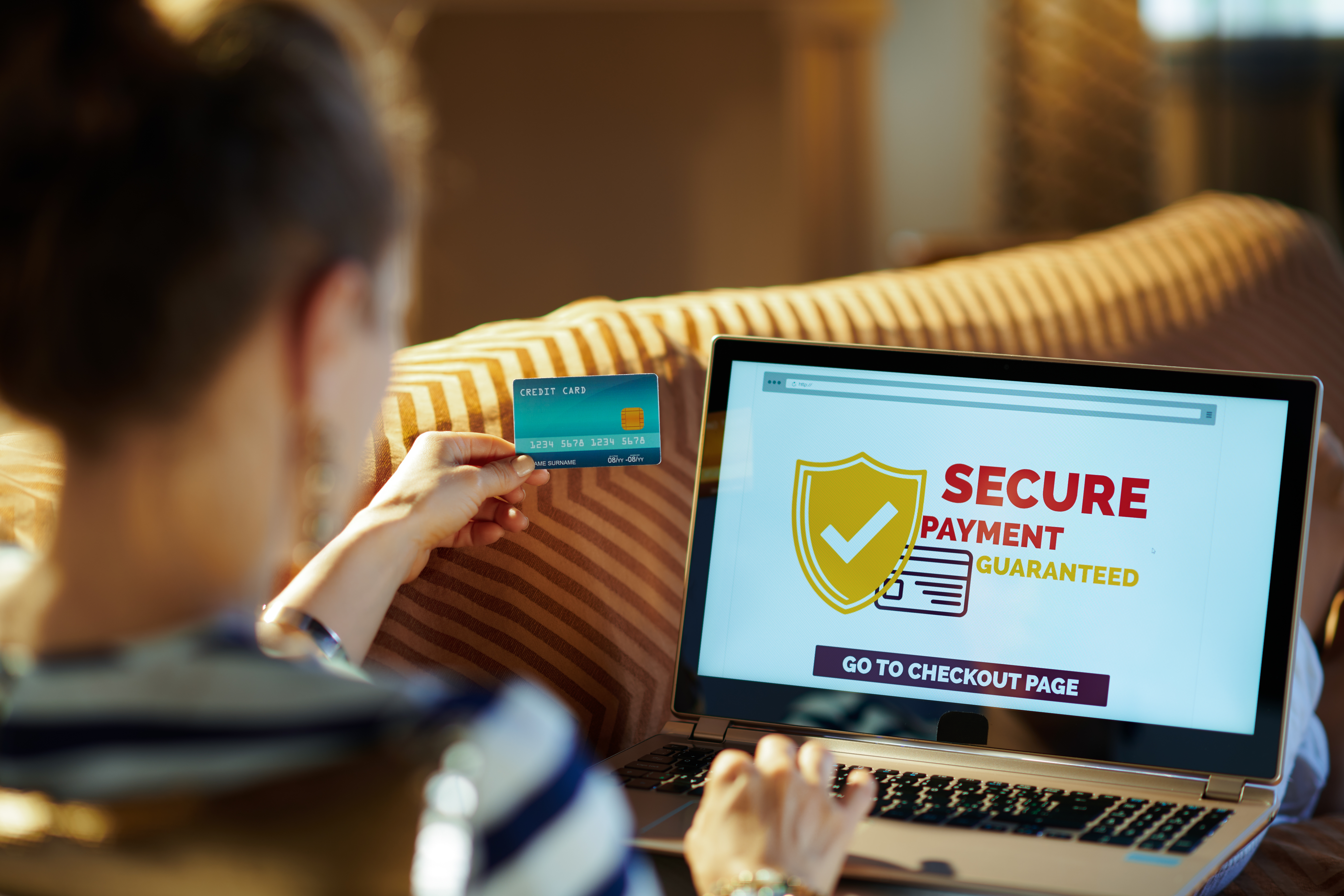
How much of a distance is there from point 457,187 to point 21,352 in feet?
10.7

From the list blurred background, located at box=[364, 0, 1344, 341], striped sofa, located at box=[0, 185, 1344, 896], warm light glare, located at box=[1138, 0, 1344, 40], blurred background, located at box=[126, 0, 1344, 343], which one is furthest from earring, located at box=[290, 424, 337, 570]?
warm light glare, located at box=[1138, 0, 1344, 40]

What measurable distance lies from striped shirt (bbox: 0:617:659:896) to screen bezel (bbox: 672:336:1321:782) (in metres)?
0.43

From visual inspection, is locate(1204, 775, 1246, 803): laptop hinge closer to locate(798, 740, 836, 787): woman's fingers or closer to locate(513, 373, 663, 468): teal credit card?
locate(798, 740, 836, 787): woman's fingers

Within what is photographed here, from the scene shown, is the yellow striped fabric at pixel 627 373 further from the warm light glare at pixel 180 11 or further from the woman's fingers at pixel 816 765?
the warm light glare at pixel 180 11

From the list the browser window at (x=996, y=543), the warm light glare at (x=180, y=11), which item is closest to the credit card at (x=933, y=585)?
the browser window at (x=996, y=543)

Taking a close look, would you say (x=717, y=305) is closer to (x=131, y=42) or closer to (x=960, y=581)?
(x=960, y=581)

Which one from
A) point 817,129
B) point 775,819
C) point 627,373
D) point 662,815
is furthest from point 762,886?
point 817,129

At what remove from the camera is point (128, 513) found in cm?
46

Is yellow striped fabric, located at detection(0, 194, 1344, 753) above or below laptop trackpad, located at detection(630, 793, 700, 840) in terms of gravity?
above

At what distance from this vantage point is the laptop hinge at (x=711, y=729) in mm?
884

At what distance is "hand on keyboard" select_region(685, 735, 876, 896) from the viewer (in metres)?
0.60

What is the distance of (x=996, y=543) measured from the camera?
857 mm

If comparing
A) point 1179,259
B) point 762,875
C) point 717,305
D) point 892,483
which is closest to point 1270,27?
point 1179,259

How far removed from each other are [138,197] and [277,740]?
0.69 ft
